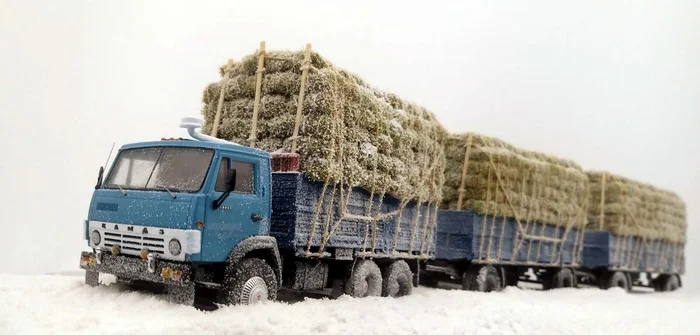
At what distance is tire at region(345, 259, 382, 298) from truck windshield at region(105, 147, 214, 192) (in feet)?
13.5

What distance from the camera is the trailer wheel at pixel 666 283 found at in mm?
26016

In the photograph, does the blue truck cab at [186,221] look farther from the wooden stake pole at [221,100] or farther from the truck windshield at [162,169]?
the wooden stake pole at [221,100]

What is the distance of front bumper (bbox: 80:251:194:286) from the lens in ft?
26.8

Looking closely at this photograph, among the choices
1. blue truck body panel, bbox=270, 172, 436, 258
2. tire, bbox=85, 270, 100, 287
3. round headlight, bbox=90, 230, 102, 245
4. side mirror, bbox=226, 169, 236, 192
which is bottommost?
tire, bbox=85, 270, 100, 287

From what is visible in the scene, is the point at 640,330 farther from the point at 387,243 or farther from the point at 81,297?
the point at 81,297

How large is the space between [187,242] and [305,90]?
365cm

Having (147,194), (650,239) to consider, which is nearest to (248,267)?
(147,194)

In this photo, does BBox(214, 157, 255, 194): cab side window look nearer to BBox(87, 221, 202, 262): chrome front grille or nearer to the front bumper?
BBox(87, 221, 202, 262): chrome front grille

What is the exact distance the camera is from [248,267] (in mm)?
8953

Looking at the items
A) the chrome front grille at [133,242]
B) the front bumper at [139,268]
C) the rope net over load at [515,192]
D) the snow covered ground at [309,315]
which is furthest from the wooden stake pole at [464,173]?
the chrome front grille at [133,242]

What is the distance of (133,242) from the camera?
8750mm

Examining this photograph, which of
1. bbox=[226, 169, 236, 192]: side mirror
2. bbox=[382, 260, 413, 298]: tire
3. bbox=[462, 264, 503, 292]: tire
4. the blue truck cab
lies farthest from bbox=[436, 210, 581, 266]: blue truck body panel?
bbox=[226, 169, 236, 192]: side mirror

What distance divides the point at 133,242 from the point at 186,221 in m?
1.06

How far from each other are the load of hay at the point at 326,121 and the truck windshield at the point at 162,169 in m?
2.06
